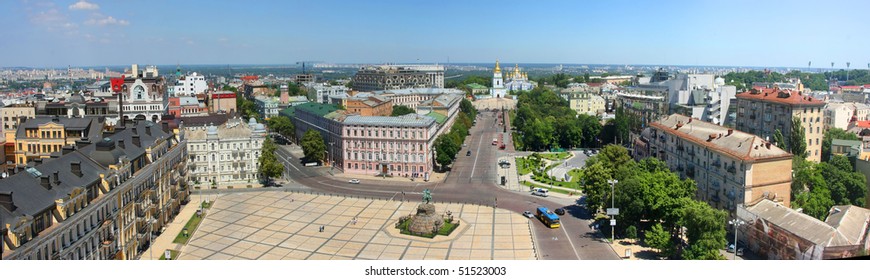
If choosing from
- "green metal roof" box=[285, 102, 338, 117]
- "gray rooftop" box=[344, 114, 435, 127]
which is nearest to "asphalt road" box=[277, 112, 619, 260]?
"gray rooftop" box=[344, 114, 435, 127]

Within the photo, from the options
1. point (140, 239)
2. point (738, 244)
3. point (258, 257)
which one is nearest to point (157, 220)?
point (140, 239)

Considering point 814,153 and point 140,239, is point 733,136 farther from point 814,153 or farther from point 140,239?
point 140,239

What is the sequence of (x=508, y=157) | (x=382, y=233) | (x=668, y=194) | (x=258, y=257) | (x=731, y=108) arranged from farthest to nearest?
(x=508, y=157) → (x=731, y=108) → (x=382, y=233) → (x=668, y=194) → (x=258, y=257)

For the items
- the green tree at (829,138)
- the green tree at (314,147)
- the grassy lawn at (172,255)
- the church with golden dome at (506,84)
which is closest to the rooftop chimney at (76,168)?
the grassy lawn at (172,255)

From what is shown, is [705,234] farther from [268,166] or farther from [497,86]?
[497,86]

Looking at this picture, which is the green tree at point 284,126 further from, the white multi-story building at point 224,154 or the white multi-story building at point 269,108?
the white multi-story building at point 224,154

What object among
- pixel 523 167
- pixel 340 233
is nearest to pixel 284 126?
pixel 523 167
